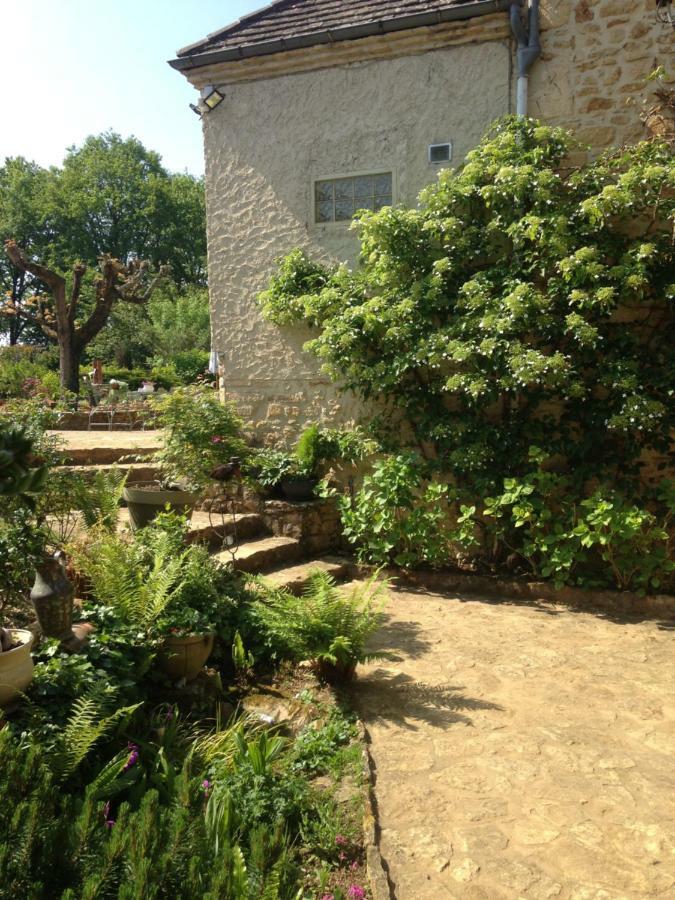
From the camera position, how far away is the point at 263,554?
616 cm

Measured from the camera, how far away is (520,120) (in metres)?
6.25

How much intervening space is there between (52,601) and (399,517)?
154 inches

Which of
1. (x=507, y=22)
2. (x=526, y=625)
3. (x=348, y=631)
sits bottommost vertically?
(x=526, y=625)

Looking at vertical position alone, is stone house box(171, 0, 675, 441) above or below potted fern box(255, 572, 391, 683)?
above

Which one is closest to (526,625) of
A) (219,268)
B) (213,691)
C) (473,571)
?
(473,571)

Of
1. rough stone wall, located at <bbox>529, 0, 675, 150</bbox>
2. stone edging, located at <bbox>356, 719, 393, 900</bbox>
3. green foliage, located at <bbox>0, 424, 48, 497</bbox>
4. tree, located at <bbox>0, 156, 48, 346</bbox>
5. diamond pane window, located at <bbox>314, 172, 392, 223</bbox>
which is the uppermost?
tree, located at <bbox>0, 156, 48, 346</bbox>

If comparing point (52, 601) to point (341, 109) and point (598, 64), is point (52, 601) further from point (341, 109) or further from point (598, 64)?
point (598, 64)

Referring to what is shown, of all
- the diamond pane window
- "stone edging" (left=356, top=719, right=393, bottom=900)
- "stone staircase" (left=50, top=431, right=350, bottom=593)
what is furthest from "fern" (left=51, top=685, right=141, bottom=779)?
the diamond pane window

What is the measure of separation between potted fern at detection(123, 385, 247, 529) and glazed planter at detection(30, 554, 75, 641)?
233 cm

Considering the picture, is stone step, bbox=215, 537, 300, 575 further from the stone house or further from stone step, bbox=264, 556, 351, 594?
the stone house

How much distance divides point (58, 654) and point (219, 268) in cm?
542

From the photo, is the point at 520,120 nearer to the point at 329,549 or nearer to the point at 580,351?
the point at 580,351

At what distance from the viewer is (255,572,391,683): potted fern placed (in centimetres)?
405

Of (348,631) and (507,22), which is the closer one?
(348,631)
